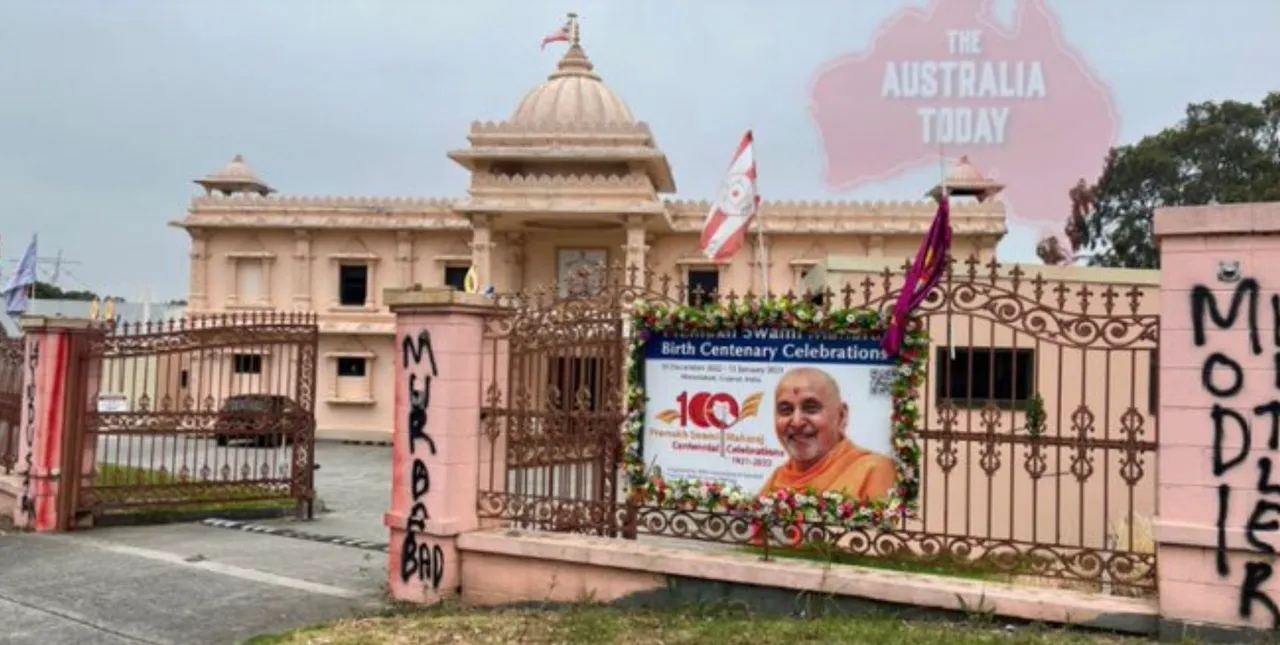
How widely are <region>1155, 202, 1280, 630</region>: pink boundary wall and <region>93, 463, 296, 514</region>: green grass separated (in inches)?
382

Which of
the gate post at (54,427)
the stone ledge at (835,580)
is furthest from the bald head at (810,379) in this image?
the gate post at (54,427)

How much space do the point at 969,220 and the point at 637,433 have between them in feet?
78.1

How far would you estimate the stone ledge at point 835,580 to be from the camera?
5.71 metres

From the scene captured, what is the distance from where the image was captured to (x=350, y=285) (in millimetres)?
31844

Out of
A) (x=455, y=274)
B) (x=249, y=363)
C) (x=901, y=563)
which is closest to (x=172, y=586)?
(x=249, y=363)

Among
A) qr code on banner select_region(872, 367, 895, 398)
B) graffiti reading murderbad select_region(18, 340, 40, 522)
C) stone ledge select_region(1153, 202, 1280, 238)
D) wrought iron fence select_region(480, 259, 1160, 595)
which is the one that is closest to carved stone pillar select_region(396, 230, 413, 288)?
graffiti reading murderbad select_region(18, 340, 40, 522)

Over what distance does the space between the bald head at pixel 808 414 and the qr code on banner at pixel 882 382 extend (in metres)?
0.23

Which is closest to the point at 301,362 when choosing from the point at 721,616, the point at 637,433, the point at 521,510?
the point at 521,510

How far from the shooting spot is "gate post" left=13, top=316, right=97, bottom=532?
35.2ft

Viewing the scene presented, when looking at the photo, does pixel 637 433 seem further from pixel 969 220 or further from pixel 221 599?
pixel 969 220

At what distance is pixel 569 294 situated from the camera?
7547 millimetres

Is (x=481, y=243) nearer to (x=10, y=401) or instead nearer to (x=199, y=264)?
(x=199, y=264)

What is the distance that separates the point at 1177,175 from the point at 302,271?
118ft

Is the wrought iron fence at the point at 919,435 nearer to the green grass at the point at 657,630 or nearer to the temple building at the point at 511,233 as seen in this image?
the green grass at the point at 657,630
